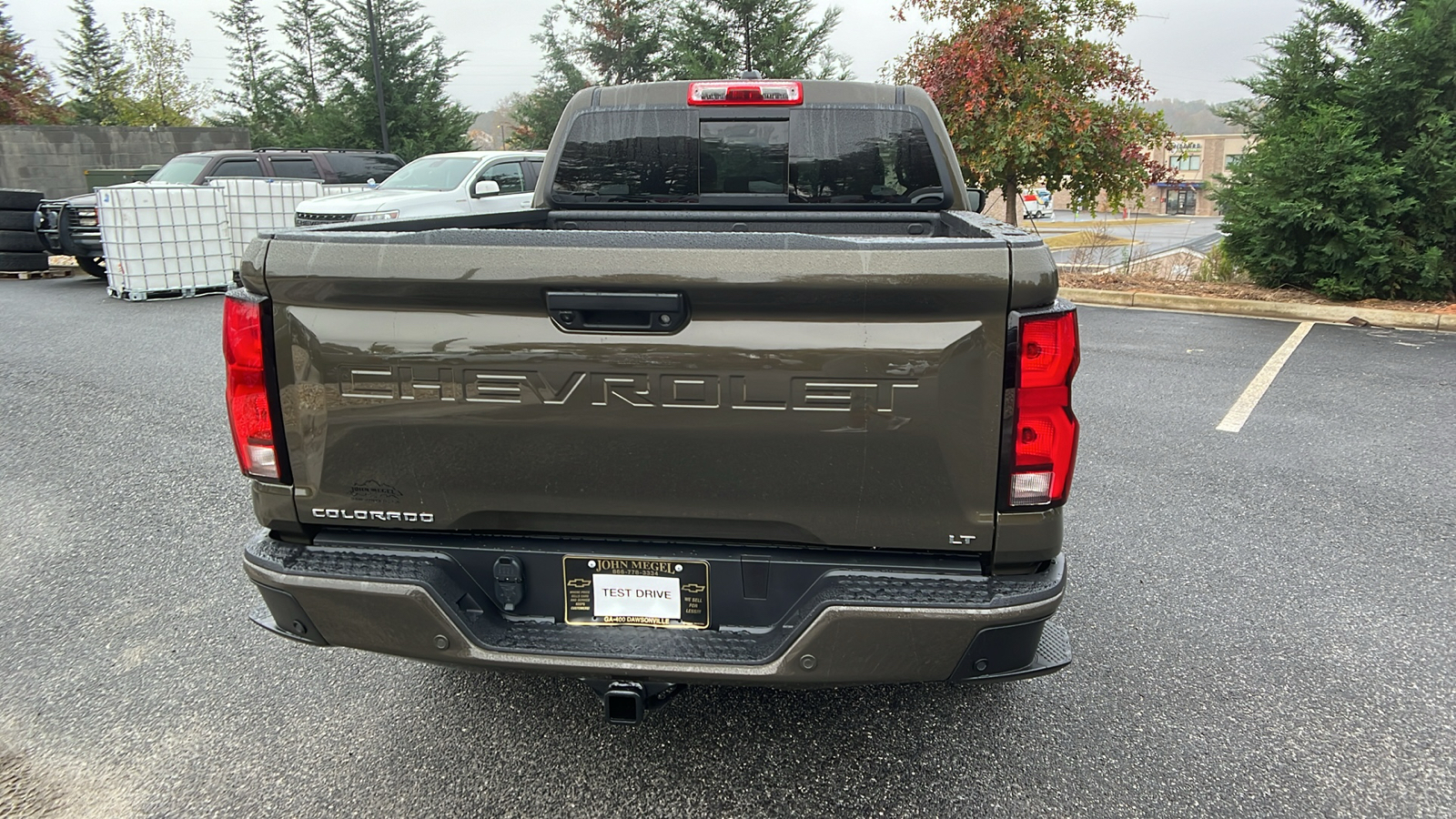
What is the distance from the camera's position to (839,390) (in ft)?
7.00

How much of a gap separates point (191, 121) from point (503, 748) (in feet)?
143

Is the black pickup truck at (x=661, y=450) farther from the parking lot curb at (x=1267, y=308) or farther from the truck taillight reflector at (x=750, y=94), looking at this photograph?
the parking lot curb at (x=1267, y=308)

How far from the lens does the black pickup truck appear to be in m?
2.12

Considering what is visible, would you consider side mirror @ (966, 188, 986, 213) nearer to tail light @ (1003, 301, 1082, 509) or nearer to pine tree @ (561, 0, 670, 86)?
tail light @ (1003, 301, 1082, 509)

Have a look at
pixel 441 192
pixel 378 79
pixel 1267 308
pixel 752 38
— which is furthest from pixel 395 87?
pixel 1267 308

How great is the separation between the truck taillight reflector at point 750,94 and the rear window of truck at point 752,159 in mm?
68

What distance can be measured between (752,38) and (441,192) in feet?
51.1

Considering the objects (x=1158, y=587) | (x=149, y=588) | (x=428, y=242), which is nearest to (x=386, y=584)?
(x=428, y=242)

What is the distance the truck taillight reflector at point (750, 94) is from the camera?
4.20m

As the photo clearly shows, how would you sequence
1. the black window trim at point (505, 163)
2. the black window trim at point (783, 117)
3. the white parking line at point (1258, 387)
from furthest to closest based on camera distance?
the black window trim at point (505, 163)
the white parking line at point (1258, 387)
the black window trim at point (783, 117)

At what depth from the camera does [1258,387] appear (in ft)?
24.1

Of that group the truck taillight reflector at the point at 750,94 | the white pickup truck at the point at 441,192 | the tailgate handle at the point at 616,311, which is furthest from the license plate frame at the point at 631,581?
the white pickup truck at the point at 441,192

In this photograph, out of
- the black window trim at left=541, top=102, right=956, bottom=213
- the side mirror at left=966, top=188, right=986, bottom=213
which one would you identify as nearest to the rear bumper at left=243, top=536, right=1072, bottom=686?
the black window trim at left=541, top=102, right=956, bottom=213

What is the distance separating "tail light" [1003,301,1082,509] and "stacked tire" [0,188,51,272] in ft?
53.5
